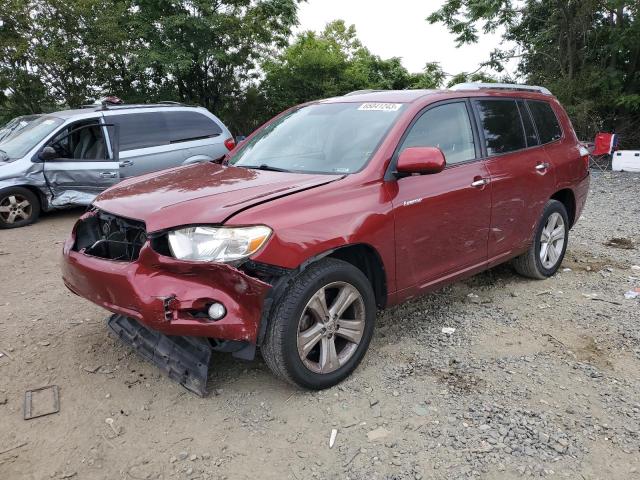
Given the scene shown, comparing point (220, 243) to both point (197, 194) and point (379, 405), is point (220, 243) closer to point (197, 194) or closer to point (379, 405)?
point (197, 194)

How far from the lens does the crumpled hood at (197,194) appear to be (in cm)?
270

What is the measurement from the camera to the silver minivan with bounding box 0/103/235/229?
290 inches

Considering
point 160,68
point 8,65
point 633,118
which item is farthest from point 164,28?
point 633,118

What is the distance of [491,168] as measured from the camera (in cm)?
395

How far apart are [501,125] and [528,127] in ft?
1.59

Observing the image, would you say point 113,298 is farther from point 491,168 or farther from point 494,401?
point 491,168

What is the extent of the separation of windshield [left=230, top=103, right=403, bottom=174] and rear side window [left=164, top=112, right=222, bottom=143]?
4483mm

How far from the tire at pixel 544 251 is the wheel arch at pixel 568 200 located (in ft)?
0.36

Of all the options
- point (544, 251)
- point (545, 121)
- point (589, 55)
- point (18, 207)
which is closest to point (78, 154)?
point (18, 207)

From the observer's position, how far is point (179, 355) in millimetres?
3000

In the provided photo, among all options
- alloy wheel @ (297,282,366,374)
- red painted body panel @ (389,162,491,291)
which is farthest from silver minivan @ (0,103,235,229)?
alloy wheel @ (297,282,366,374)

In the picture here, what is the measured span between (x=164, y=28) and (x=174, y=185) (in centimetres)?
1232

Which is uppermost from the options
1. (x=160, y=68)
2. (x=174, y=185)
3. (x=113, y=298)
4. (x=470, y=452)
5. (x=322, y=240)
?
(x=160, y=68)

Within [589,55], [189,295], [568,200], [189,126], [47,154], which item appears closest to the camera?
[189,295]
